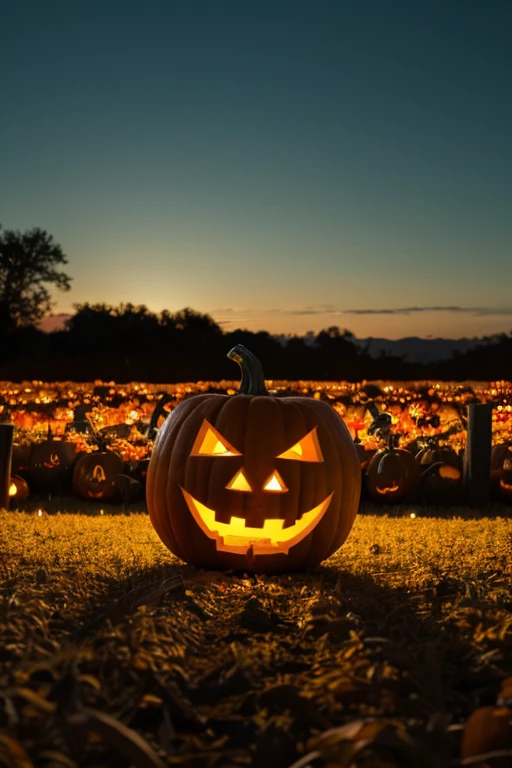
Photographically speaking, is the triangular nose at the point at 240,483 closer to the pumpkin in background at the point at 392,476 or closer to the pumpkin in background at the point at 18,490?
the pumpkin in background at the point at 392,476

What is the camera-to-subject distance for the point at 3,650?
266 centimetres

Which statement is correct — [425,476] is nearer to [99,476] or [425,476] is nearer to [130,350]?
[99,476]

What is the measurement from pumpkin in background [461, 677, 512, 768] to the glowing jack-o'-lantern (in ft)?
6.68

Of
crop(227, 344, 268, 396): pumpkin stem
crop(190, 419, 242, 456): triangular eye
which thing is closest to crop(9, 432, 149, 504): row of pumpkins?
crop(227, 344, 268, 396): pumpkin stem

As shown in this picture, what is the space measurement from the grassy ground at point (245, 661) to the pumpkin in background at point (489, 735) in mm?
51

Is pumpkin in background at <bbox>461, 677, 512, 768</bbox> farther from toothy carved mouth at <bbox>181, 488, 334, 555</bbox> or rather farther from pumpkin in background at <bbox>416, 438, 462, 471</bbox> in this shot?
pumpkin in background at <bbox>416, 438, 462, 471</bbox>

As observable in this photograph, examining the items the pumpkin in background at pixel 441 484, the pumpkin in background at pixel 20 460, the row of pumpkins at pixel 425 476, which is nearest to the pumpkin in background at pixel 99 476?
the pumpkin in background at pixel 20 460

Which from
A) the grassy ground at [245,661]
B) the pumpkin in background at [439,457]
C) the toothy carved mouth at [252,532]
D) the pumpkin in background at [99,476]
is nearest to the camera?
the grassy ground at [245,661]

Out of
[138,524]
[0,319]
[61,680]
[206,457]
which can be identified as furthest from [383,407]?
[0,319]

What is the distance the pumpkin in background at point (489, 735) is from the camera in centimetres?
206

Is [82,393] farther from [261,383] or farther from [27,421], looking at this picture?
[261,383]

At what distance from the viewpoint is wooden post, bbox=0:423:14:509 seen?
22.2ft

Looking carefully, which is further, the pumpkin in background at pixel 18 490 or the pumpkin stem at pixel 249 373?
the pumpkin in background at pixel 18 490

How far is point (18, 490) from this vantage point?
748 centimetres
